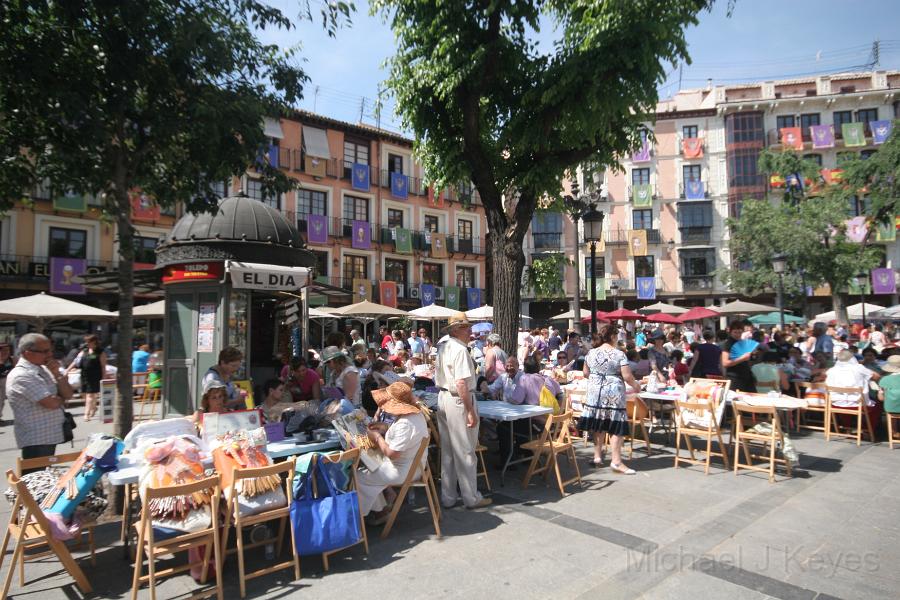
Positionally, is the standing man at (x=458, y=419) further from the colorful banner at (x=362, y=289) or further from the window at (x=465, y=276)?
the window at (x=465, y=276)

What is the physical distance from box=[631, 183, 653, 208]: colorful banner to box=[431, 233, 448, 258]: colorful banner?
45.3 ft

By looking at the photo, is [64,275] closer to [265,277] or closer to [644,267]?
[265,277]

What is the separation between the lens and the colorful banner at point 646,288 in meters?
34.9

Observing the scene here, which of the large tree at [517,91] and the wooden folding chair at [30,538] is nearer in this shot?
the wooden folding chair at [30,538]

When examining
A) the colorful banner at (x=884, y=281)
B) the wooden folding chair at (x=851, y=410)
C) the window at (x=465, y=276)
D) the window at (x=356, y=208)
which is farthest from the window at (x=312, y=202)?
the colorful banner at (x=884, y=281)

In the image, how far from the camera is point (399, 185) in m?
29.4

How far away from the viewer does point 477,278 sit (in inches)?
1287

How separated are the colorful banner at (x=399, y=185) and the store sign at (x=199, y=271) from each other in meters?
21.6

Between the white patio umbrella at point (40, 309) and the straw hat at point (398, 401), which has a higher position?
the white patio umbrella at point (40, 309)

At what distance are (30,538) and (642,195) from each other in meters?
Answer: 36.6

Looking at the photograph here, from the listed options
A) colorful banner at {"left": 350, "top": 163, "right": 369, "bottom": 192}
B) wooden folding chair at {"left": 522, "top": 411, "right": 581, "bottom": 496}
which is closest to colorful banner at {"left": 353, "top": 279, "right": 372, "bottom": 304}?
colorful banner at {"left": 350, "top": 163, "right": 369, "bottom": 192}

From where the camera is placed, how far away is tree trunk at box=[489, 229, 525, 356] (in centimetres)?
773

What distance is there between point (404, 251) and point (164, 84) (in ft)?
79.0

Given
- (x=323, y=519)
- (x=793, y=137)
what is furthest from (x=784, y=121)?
(x=323, y=519)
